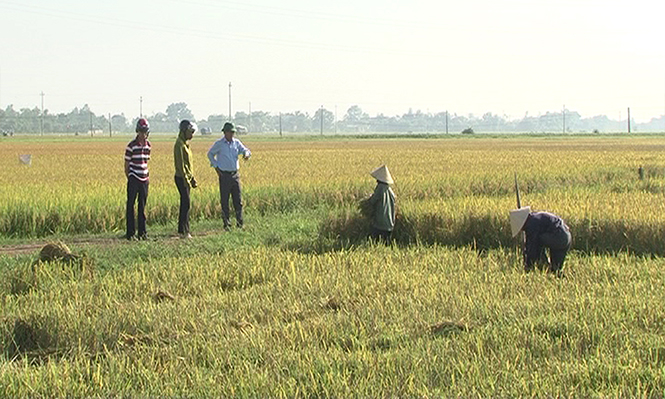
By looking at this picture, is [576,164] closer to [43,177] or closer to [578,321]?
[43,177]

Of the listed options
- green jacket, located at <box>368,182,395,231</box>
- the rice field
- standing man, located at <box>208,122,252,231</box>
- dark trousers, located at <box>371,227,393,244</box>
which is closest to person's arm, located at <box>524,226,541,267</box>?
the rice field

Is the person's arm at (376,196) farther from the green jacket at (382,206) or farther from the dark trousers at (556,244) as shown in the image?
the dark trousers at (556,244)

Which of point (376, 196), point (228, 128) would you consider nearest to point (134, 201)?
point (228, 128)

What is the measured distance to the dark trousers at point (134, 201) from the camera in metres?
11.0

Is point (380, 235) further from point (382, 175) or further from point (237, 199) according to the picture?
point (237, 199)

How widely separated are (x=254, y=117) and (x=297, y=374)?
193559 millimetres

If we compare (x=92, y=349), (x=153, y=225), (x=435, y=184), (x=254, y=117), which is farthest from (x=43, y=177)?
(x=254, y=117)

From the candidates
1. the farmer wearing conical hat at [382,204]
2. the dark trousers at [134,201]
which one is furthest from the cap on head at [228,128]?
the farmer wearing conical hat at [382,204]

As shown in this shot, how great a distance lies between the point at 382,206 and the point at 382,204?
0.03 meters

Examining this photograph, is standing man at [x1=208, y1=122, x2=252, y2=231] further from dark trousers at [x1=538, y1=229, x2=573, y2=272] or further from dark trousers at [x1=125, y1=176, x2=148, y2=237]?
dark trousers at [x1=538, y1=229, x2=573, y2=272]

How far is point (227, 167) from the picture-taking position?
1223 centimetres

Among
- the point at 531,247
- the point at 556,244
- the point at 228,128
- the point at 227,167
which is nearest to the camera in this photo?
the point at 556,244

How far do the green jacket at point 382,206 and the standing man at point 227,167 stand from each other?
9.41 feet

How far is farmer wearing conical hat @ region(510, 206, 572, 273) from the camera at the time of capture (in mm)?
7598
